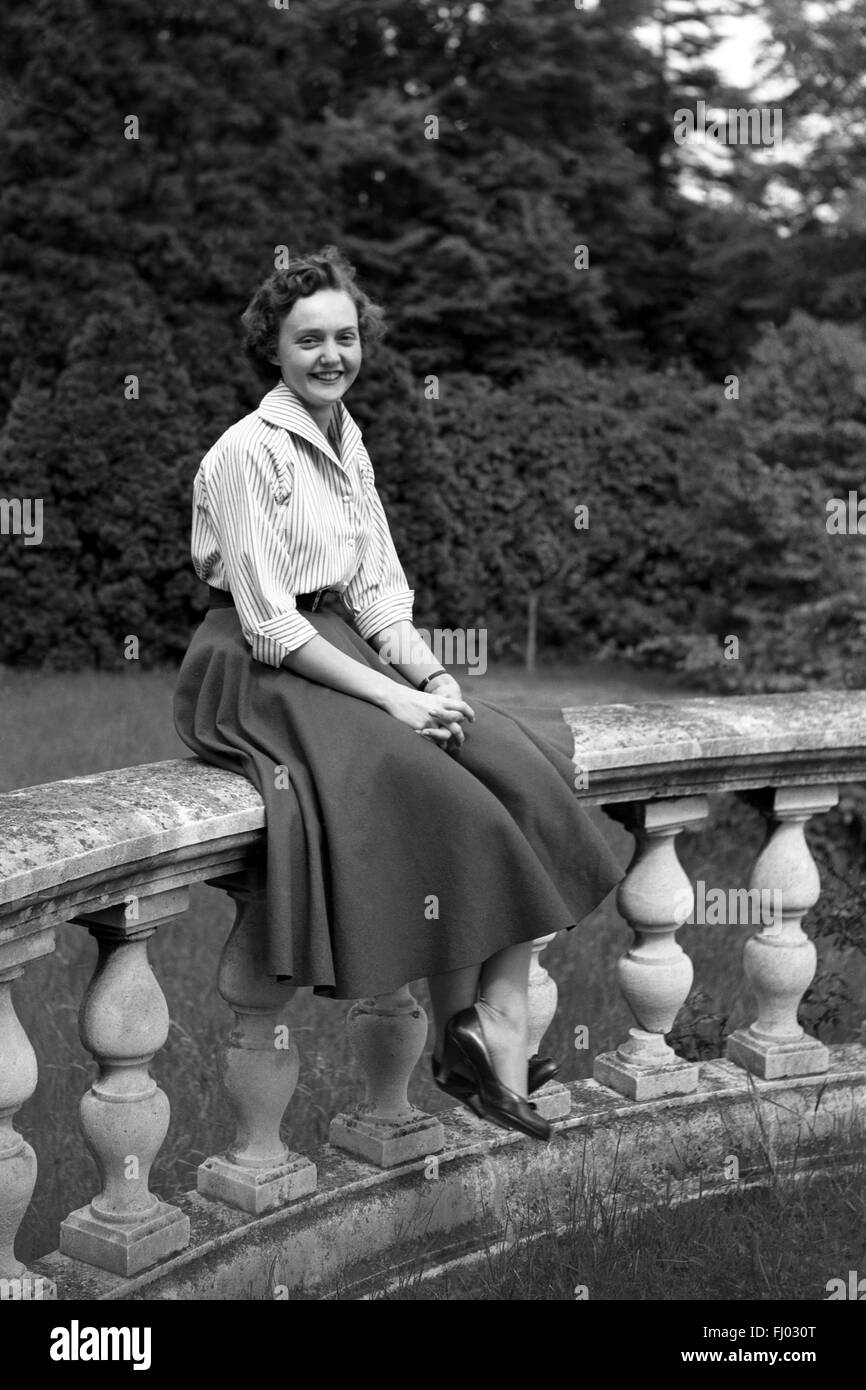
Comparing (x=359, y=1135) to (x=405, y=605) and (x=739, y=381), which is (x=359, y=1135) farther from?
(x=739, y=381)

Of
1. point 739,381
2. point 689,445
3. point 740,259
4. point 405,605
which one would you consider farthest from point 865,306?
point 405,605

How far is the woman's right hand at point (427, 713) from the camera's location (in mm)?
2297

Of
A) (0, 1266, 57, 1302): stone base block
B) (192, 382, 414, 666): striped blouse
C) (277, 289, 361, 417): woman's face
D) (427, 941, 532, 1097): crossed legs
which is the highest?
(277, 289, 361, 417): woman's face

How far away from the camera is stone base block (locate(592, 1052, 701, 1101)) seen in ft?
9.17

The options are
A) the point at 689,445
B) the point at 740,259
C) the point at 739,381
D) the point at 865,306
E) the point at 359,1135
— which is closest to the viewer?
the point at 359,1135

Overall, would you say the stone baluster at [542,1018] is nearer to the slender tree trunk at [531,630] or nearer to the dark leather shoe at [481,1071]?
the dark leather shoe at [481,1071]

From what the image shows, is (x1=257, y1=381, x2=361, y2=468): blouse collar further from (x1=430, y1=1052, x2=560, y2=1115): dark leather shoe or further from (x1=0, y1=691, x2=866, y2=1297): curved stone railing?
(x1=430, y1=1052, x2=560, y2=1115): dark leather shoe

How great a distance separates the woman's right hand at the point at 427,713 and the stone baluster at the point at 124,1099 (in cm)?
41

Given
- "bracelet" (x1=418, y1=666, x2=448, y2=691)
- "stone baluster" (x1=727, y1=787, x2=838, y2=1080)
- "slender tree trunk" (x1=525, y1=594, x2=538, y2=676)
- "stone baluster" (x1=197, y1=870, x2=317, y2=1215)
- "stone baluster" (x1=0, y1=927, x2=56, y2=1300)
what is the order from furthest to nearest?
1. "slender tree trunk" (x1=525, y1=594, x2=538, y2=676)
2. "stone baluster" (x1=727, y1=787, x2=838, y2=1080)
3. "bracelet" (x1=418, y1=666, x2=448, y2=691)
4. "stone baluster" (x1=197, y1=870, x2=317, y2=1215)
5. "stone baluster" (x1=0, y1=927, x2=56, y2=1300)

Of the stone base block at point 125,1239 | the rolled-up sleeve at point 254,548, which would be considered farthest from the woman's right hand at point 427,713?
the stone base block at point 125,1239

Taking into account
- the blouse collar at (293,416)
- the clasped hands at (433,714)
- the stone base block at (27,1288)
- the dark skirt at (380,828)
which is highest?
the blouse collar at (293,416)

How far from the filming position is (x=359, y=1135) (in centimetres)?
250

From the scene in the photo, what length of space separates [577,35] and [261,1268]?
56.0 feet

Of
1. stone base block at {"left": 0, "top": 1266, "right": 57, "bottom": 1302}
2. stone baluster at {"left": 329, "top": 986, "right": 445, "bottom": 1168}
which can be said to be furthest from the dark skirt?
stone base block at {"left": 0, "top": 1266, "right": 57, "bottom": 1302}
